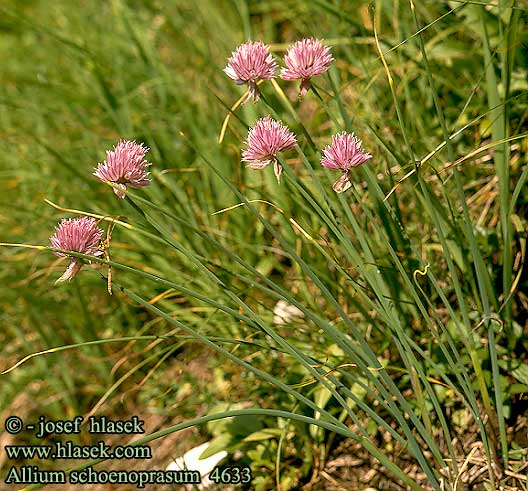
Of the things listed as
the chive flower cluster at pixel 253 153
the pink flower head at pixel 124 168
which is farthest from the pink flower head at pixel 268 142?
the pink flower head at pixel 124 168

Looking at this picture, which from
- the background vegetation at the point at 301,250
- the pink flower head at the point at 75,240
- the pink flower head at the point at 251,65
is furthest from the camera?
→ the background vegetation at the point at 301,250

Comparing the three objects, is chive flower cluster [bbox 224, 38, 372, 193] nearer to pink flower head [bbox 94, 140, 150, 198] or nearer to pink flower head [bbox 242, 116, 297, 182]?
pink flower head [bbox 242, 116, 297, 182]

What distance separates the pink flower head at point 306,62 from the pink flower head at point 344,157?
10cm

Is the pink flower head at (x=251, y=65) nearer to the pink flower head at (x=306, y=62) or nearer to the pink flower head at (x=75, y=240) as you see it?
the pink flower head at (x=306, y=62)

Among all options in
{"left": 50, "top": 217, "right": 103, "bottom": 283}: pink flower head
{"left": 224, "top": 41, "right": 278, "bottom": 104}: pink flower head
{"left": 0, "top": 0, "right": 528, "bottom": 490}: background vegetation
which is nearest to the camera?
{"left": 50, "top": 217, "right": 103, "bottom": 283}: pink flower head

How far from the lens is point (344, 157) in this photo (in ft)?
3.27

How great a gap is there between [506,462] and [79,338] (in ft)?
4.01

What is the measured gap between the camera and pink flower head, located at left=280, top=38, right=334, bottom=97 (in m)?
1.05

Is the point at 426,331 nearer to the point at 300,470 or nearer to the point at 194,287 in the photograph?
the point at 300,470

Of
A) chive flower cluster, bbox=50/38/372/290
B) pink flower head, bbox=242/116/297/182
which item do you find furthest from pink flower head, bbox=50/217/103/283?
pink flower head, bbox=242/116/297/182

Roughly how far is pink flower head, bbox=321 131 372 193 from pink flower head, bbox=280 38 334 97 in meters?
0.10

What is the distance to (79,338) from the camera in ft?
6.56

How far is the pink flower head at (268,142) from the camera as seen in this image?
98cm

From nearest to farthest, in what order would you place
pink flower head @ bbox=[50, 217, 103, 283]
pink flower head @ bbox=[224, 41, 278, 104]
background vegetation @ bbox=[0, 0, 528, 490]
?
pink flower head @ bbox=[50, 217, 103, 283] < pink flower head @ bbox=[224, 41, 278, 104] < background vegetation @ bbox=[0, 0, 528, 490]
